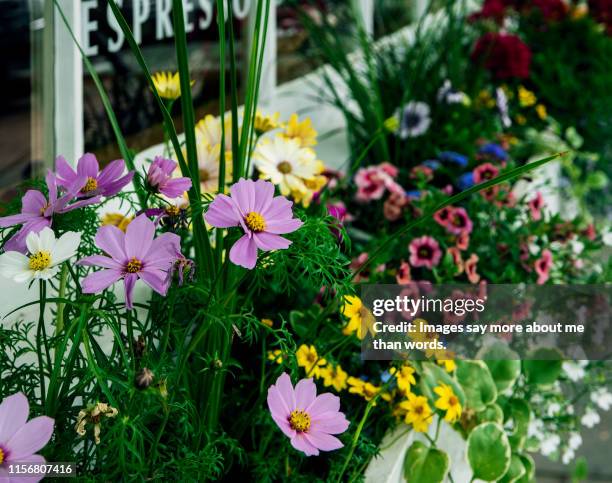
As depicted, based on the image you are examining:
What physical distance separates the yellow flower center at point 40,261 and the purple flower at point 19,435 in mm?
121

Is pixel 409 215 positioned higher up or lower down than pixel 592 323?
higher up

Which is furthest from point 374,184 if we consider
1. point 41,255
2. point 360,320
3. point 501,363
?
point 41,255

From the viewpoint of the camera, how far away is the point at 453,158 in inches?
79.7

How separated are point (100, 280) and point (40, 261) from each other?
0.21 feet

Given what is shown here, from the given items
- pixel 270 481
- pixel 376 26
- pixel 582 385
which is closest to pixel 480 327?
pixel 582 385

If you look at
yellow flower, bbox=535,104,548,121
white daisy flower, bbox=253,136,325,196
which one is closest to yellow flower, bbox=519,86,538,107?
yellow flower, bbox=535,104,548,121

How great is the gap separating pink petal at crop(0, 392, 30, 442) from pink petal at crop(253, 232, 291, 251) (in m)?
0.25

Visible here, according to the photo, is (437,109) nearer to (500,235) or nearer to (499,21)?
(500,235)

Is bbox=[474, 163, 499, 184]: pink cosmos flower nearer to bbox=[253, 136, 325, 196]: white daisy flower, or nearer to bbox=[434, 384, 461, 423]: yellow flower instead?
bbox=[253, 136, 325, 196]: white daisy flower

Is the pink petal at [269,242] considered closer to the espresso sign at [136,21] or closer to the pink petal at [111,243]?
the pink petal at [111,243]

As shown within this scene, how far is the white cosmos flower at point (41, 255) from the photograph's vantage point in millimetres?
754

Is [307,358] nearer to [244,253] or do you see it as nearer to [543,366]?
[244,253]

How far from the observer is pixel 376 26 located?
3.11 meters

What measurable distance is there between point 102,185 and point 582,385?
133 centimetres
